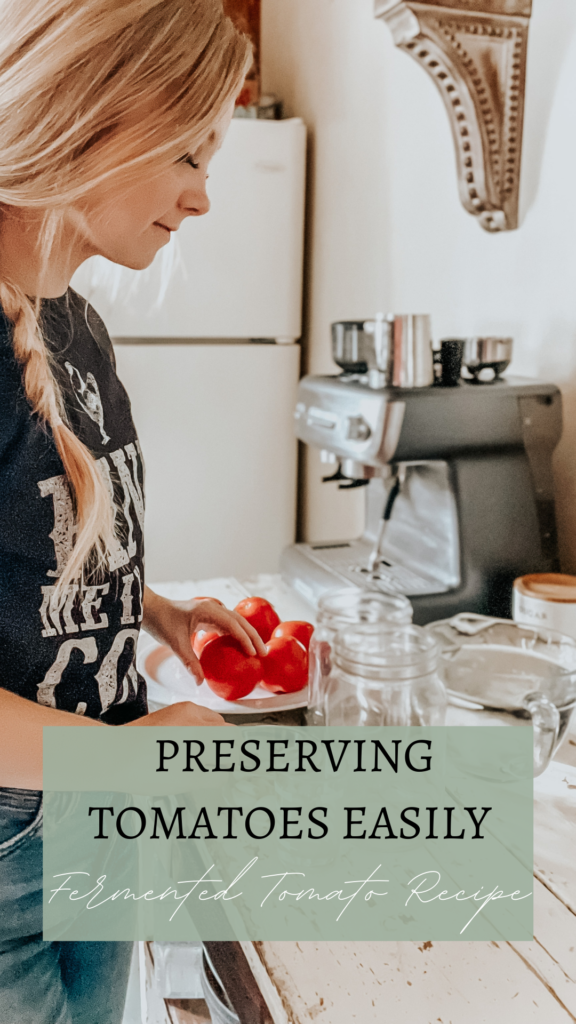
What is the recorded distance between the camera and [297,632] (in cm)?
93

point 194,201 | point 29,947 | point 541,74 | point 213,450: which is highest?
point 541,74

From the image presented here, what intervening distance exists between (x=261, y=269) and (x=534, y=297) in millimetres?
925

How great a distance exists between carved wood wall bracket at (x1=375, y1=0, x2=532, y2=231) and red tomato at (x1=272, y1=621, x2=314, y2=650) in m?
0.74

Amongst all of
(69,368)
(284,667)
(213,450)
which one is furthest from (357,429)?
(213,450)

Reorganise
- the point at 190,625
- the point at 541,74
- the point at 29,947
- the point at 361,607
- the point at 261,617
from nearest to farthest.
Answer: the point at 29,947 → the point at 190,625 → the point at 261,617 → the point at 361,607 → the point at 541,74

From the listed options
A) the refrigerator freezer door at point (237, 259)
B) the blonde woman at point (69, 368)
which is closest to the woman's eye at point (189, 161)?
the blonde woman at point (69, 368)

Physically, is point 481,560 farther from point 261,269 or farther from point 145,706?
point 261,269

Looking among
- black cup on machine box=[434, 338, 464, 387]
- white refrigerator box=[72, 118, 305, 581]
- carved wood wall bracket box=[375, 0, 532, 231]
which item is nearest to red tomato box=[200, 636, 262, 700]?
black cup on machine box=[434, 338, 464, 387]

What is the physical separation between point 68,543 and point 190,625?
0.25m

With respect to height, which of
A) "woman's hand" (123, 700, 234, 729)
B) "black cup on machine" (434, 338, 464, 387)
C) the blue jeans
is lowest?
the blue jeans

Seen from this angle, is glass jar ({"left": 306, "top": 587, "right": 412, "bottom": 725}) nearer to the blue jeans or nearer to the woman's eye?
the blue jeans

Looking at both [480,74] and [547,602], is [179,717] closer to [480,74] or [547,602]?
[547,602]

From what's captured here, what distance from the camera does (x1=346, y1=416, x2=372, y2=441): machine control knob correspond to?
1.14m

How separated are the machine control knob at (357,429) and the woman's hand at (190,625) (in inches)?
14.7
